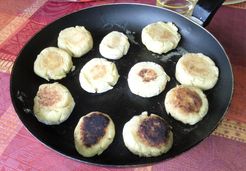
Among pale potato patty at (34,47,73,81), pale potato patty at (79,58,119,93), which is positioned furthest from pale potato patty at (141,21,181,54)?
pale potato patty at (34,47,73,81)

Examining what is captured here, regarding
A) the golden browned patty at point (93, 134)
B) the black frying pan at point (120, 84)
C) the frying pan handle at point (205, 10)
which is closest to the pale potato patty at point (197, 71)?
the black frying pan at point (120, 84)

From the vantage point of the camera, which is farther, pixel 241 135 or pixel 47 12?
pixel 47 12

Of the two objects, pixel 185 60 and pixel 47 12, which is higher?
pixel 185 60

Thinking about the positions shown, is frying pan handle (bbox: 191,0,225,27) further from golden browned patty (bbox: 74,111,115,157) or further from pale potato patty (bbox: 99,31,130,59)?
golden browned patty (bbox: 74,111,115,157)

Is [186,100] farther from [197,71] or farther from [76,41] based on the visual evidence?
[76,41]

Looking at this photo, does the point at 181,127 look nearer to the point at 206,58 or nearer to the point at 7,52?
the point at 206,58

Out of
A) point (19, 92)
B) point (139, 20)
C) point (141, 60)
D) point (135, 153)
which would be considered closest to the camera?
point (135, 153)

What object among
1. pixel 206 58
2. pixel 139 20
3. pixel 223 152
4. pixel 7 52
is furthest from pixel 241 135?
pixel 7 52

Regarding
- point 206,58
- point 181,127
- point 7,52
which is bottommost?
point 7,52
